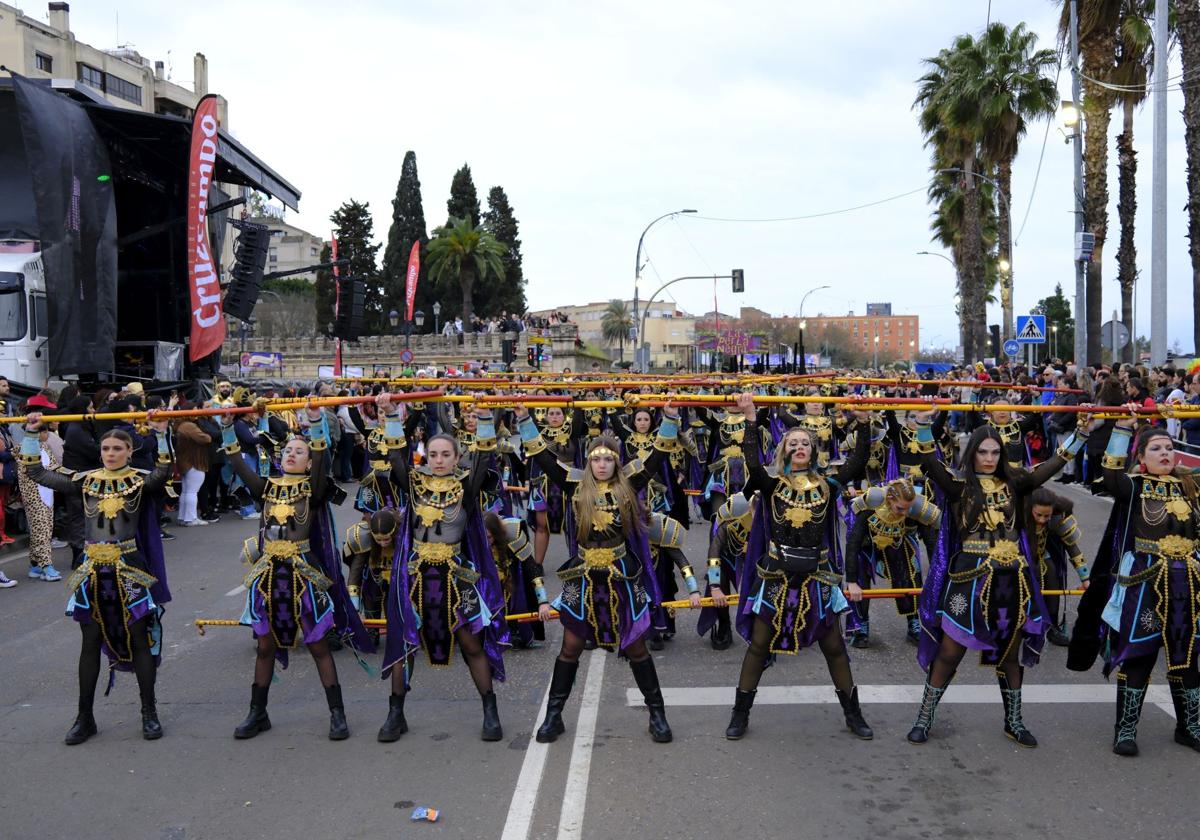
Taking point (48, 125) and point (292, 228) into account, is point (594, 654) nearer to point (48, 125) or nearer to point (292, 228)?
point (48, 125)

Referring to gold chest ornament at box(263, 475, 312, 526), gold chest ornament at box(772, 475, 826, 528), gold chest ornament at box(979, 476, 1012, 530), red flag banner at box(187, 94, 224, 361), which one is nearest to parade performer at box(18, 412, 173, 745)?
gold chest ornament at box(263, 475, 312, 526)

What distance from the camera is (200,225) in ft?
56.6

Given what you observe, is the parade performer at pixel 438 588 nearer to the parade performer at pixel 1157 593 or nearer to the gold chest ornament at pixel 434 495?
the gold chest ornament at pixel 434 495

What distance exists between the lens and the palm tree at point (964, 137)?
29.6 metres

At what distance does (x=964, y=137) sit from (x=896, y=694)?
91.7ft

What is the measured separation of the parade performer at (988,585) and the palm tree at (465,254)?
47.9m

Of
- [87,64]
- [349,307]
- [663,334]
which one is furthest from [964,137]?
[663,334]

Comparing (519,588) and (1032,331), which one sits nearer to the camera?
(519,588)

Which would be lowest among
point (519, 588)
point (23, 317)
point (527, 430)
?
point (519, 588)

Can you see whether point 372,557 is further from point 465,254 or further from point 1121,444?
point 465,254

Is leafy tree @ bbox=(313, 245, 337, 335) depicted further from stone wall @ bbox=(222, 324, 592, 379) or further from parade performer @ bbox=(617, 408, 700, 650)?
parade performer @ bbox=(617, 408, 700, 650)

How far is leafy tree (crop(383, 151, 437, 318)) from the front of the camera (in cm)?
5584

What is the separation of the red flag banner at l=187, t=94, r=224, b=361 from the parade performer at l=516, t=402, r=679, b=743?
44.7 ft

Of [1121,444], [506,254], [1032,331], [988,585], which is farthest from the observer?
[506,254]
